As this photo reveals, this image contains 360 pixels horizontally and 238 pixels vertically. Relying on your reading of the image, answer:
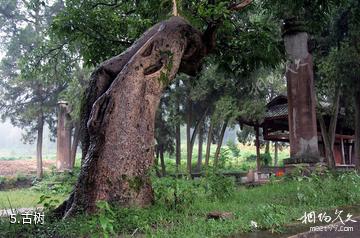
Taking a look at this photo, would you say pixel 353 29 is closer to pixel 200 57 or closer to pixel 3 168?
pixel 200 57

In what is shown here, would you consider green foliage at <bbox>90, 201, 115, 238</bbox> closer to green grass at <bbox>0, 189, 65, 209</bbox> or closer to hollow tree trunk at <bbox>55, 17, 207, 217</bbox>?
hollow tree trunk at <bbox>55, 17, 207, 217</bbox>

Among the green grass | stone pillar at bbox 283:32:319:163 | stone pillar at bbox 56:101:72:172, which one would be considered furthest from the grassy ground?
stone pillar at bbox 56:101:72:172

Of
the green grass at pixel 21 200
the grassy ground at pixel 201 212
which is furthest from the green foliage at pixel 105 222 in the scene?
the green grass at pixel 21 200

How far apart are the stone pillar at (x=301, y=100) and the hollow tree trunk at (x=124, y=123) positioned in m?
6.03

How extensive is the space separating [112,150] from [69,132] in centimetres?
2243

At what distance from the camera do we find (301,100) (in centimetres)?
1145

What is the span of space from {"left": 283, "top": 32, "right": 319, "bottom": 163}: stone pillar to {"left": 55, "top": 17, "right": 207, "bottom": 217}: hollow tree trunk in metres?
6.03

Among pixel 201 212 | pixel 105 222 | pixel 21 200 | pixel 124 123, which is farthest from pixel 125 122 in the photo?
pixel 21 200

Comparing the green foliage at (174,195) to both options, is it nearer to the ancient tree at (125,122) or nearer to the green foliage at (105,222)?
the ancient tree at (125,122)

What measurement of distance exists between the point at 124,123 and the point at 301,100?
7.38 m

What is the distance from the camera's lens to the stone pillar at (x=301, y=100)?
11375 millimetres

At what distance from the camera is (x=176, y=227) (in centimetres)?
434

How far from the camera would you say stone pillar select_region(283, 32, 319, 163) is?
11.4 meters

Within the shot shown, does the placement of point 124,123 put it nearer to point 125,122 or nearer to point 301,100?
point 125,122
